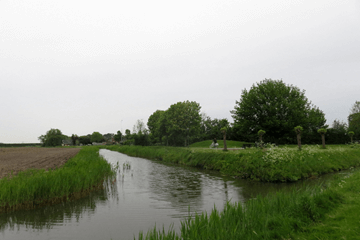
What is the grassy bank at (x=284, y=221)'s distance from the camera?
4.45 metres

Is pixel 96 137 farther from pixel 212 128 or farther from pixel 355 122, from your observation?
pixel 355 122

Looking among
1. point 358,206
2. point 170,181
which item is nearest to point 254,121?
point 170,181

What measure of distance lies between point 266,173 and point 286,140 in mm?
32799

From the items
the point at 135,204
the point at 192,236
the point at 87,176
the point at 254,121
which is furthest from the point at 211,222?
the point at 254,121

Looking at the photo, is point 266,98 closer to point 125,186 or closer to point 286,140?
point 286,140

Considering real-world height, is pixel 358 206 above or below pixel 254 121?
below

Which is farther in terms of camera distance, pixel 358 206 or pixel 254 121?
pixel 254 121

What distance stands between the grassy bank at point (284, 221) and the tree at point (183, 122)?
1700 inches

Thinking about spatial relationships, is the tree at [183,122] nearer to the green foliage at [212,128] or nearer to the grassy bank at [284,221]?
the green foliage at [212,128]

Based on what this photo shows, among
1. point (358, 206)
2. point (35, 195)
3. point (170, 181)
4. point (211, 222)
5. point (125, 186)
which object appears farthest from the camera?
point (170, 181)

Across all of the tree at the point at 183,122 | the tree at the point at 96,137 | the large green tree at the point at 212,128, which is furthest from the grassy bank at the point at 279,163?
the tree at the point at 96,137

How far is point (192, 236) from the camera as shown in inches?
174

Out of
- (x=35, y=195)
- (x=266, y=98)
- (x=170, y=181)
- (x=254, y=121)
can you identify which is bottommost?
(x=170, y=181)

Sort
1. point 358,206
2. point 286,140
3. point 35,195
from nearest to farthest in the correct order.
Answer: point 358,206, point 35,195, point 286,140
